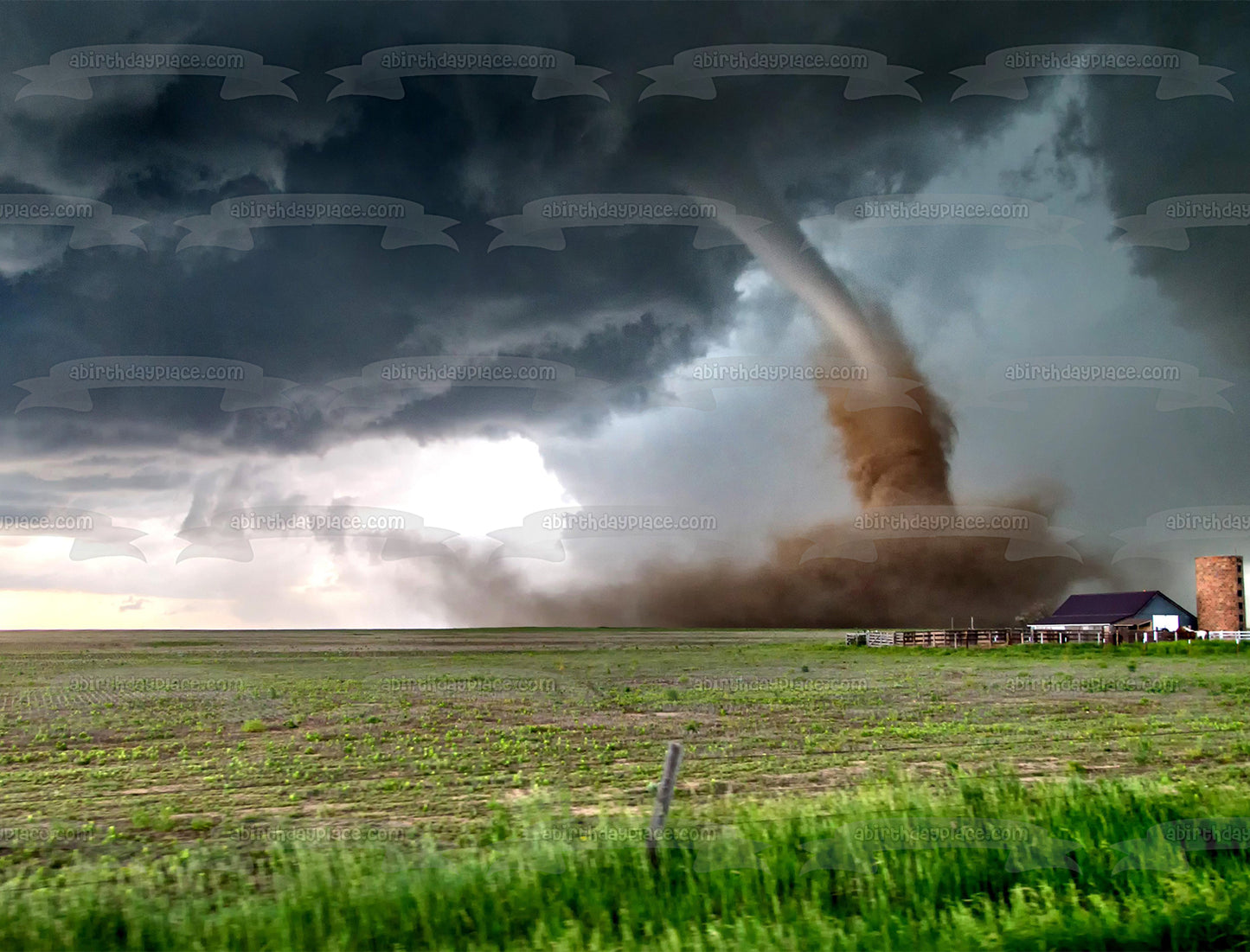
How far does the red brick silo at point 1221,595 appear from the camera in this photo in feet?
232

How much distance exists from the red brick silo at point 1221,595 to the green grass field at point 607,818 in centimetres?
4959

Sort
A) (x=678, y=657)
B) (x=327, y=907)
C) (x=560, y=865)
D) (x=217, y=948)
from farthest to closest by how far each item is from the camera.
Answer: (x=678, y=657)
(x=560, y=865)
(x=327, y=907)
(x=217, y=948)

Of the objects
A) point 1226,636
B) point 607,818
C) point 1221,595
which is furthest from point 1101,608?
point 607,818

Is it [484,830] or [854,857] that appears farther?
[484,830]

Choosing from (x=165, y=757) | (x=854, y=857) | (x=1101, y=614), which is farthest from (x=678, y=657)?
(x=854, y=857)

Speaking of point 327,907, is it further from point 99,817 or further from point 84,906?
point 99,817

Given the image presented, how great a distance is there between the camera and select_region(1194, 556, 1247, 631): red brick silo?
70688 millimetres

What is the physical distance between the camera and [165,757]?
18.8 meters

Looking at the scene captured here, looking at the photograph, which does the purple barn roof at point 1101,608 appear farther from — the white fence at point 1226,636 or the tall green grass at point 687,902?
the tall green grass at point 687,902

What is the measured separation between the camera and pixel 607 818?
10750 mm

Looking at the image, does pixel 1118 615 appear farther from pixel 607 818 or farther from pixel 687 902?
pixel 687 902

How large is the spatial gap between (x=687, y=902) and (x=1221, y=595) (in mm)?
78639

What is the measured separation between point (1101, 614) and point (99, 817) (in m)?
83.8

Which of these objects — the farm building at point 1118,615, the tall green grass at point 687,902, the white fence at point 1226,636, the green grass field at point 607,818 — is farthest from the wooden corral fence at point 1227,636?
the tall green grass at point 687,902
